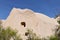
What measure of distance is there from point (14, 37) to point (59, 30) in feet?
33.2

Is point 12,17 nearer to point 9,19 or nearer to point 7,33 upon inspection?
point 9,19

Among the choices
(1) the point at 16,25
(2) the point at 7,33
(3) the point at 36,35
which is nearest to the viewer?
(2) the point at 7,33

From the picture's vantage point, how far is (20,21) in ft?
203

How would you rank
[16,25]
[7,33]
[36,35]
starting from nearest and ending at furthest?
[7,33]
[36,35]
[16,25]

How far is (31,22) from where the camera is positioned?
6144 cm

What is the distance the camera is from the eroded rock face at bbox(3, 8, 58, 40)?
60450 millimetres

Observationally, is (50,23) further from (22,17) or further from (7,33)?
(7,33)

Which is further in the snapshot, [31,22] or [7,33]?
[31,22]

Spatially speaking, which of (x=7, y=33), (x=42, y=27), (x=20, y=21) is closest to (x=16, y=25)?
(x=20, y=21)

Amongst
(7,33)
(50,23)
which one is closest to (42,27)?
(50,23)

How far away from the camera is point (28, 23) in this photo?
61.4m

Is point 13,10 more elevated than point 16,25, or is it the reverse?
point 13,10

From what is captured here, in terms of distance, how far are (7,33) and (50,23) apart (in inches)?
668

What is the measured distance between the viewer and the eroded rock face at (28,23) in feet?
198
